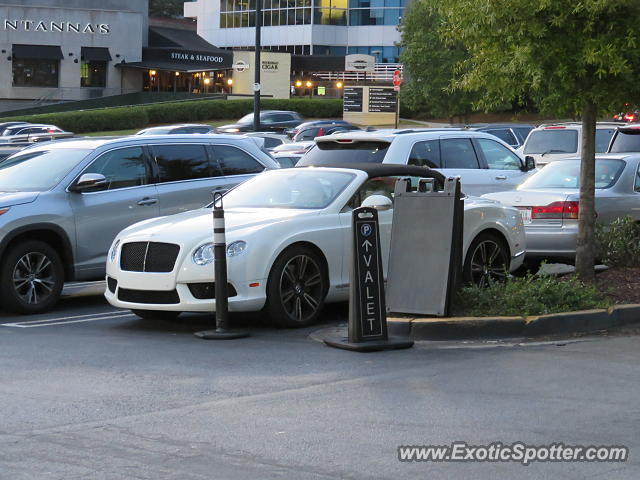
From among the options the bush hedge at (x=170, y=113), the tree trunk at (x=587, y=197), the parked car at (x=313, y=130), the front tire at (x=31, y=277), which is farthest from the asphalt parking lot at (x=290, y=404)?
the bush hedge at (x=170, y=113)

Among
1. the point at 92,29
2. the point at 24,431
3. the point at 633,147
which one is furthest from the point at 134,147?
the point at 92,29

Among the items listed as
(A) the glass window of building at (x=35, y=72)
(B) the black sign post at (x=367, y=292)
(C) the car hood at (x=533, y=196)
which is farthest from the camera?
(A) the glass window of building at (x=35, y=72)

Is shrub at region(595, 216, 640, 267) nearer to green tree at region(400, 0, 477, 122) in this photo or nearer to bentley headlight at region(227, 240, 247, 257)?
bentley headlight at region(227, 240, 247, 257)

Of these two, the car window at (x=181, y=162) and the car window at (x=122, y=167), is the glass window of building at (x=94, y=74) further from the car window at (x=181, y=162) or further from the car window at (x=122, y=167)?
the car window at (x=122, y=167)

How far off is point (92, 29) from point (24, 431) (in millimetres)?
63984

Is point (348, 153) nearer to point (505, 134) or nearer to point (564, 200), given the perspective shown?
point (564, 200)

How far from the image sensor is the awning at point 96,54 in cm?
6794

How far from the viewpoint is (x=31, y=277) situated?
12.1 m

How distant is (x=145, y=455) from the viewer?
6.12 meters

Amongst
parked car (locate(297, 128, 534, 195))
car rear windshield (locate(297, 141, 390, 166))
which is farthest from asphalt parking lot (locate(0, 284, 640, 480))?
parked car (locate(297, 128, 534, 195))

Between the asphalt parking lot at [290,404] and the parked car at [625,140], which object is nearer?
the asphalt parking lot at [290,404]

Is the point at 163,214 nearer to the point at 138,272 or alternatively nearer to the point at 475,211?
the point at 138,272

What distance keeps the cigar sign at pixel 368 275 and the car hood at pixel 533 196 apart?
14.6 ft

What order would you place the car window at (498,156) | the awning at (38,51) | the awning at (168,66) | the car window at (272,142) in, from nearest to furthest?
the car window at (498,156), the car window at (272,142), the awning at (38,51), the awning at (168,66)
